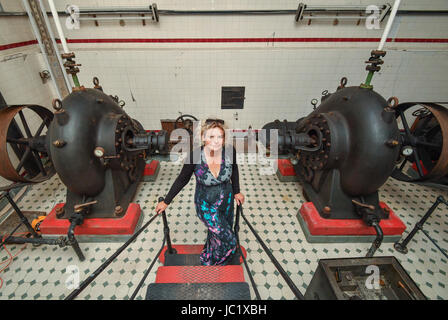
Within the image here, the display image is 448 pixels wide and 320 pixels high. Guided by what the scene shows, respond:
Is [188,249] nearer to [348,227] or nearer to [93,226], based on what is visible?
[93,226]

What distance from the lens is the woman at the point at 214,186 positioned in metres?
1.87

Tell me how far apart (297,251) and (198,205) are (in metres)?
1.35

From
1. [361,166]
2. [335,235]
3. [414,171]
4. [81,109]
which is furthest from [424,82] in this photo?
[81,109]

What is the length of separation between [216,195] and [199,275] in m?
0.68

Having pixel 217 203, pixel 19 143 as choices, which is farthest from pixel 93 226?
pixel 217 203

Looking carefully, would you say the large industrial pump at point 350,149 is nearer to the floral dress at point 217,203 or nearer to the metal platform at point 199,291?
the floral dress at point 217,203

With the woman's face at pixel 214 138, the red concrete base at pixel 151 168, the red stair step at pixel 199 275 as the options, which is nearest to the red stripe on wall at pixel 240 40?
the red concrete base at pixel 151 168

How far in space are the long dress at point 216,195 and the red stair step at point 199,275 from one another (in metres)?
0.24

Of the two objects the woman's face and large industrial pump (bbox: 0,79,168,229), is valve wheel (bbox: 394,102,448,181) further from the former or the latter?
large industrial pump (bbox: 0,79,168,229)

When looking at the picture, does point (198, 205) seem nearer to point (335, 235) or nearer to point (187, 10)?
point (335, 235)

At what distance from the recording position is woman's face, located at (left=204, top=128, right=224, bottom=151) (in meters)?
1.75

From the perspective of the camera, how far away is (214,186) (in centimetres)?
192

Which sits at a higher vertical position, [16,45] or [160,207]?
[16,45]

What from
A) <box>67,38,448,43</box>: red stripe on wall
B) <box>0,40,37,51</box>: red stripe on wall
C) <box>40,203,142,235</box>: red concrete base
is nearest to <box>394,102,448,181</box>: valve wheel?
<box>67,38,448,43</box>: red stripe on wall
